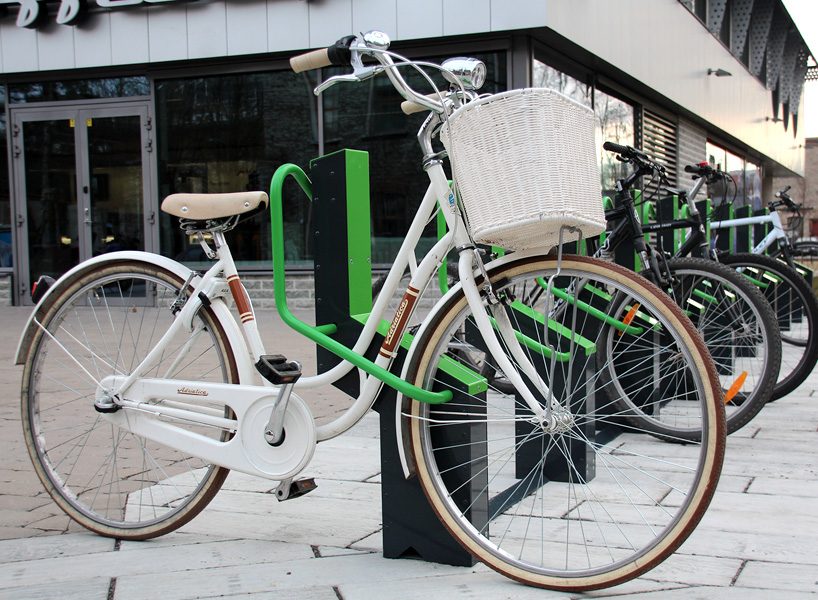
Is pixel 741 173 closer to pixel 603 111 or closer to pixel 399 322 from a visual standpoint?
pixel 603 111

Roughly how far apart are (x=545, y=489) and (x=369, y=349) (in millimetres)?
1179

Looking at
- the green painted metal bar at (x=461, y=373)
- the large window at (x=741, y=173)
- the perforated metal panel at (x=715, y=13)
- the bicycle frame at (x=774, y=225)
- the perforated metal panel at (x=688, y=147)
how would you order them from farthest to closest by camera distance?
the large window at (x=741, y=173)
the perforated metal panel at (x=715, y=13)
the perforated metal panel at (x=688, y=147)
the bicycle frame at (x=774, y=225)
the green painted metal bar at (x=461, y=373)

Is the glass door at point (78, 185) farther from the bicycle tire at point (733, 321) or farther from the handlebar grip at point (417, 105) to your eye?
the handlebar grip at point (417, 105)

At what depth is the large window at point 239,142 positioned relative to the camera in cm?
1169

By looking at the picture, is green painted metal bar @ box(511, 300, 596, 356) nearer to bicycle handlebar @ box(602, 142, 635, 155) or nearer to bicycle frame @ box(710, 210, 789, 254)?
bicycle handlebar @ box(602, 142, 635, 155)

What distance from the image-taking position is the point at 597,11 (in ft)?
39.0

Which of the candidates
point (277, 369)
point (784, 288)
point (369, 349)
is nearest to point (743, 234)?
point (784, 288)

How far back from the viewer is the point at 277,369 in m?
2.75

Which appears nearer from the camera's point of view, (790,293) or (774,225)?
(790,293)

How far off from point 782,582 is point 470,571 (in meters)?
0.84

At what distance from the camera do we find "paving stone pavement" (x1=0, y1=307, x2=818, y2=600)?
2.50 meters

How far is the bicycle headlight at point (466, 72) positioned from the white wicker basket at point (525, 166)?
0.68 feet

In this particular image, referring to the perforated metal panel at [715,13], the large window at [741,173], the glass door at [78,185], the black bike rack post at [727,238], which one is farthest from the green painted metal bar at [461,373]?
the perforated metal panel at [715,13]

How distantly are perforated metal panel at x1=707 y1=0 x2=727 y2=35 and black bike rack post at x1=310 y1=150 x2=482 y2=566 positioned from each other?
771 inches
